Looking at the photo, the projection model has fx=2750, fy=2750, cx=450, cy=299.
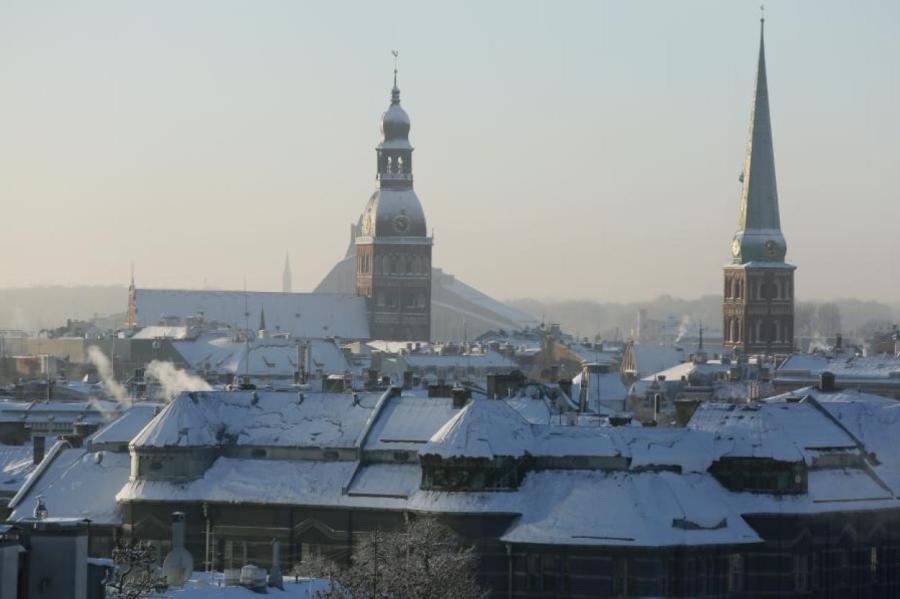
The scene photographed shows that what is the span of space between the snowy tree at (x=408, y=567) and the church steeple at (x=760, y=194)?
122306 millimetres

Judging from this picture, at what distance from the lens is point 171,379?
495 feet

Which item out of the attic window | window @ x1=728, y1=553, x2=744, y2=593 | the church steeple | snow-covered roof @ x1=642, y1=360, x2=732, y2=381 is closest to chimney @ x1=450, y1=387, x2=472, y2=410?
the attic window

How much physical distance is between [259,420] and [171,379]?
70670 mm

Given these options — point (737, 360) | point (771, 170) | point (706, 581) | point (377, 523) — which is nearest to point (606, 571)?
point (706, 581)

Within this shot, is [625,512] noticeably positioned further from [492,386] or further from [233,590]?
[492,386]

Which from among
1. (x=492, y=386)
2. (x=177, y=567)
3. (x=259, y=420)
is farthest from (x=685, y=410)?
(x=177, y=567)

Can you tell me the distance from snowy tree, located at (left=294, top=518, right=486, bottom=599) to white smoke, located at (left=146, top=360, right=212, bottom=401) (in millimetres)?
48561

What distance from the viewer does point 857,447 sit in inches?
3147

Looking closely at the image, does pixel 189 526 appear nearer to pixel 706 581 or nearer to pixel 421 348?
pixel 706 581

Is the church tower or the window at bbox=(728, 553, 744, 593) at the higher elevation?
the church tower

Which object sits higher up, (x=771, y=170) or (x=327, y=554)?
(x=771, y=170)

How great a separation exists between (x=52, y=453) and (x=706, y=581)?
23.2 meters

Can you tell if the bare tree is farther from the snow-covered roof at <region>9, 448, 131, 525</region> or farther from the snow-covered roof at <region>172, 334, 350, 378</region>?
the snow-covered roof at <region>172, 334, 350, 378</region>

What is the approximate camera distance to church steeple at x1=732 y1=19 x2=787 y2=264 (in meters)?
194
